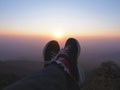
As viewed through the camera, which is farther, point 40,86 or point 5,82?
point 5,82

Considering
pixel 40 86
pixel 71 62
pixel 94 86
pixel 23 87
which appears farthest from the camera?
pixel 94 86

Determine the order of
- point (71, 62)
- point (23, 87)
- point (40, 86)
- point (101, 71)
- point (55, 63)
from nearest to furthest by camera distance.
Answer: point (23, 87), point (40, 86), point (55, 63), point (71, 62), point (101, 71)

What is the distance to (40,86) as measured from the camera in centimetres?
160

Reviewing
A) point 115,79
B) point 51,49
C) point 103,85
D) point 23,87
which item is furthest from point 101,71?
point 23,87

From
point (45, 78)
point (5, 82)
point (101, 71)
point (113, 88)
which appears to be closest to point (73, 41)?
point (101, 71)

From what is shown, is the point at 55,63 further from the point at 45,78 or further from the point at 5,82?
the point at 5,82

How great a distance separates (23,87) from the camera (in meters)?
1.46

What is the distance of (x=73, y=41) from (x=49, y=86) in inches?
132

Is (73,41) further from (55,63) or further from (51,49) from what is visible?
(55,63)

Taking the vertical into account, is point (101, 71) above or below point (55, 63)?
below

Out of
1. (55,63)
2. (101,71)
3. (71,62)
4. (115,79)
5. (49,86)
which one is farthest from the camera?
(101,71)

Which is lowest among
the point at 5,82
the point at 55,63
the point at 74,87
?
the point at 5,82

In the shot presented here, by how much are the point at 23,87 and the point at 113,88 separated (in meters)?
3.29

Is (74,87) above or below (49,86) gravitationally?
below
